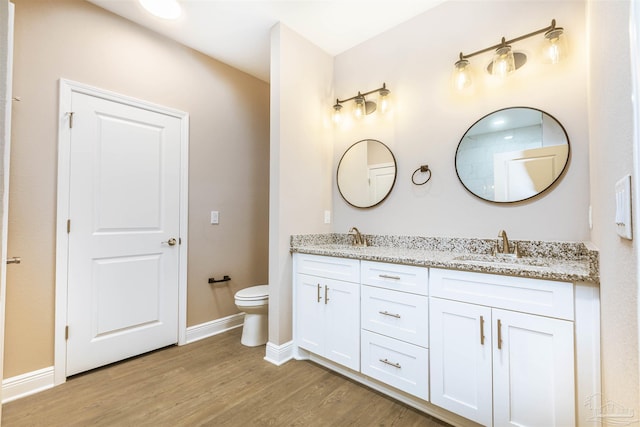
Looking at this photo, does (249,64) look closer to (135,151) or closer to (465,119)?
(135,151)

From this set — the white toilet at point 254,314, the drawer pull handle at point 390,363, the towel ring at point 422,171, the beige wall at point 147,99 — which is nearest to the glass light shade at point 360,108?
the towel ring at point 422,171

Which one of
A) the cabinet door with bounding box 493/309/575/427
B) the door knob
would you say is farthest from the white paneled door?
the cabinet door with bounding box 493/309/575/427

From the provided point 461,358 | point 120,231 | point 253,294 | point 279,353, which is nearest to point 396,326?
point 461,358

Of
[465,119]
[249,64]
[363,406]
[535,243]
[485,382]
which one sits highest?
[249,64]

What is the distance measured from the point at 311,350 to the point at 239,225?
4.77 ft

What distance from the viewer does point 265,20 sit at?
2309 millimetres

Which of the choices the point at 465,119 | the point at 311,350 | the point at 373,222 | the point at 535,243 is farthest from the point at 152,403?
the point at 465,119

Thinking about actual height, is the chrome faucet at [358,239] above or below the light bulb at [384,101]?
below

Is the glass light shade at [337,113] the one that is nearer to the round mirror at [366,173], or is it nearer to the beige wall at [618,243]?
the round mirror at [366,173]

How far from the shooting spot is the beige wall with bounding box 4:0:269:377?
1.80 m

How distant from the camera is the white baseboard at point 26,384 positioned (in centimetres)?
173

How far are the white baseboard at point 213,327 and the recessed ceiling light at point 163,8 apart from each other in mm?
2575

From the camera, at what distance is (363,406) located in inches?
67.1

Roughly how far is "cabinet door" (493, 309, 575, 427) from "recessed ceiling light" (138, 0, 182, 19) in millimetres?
2876
